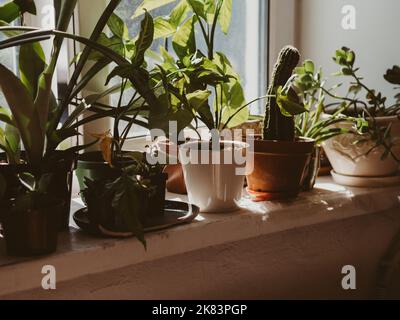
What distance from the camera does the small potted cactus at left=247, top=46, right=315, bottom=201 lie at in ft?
3.65

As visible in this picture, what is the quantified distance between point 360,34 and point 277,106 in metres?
0.42

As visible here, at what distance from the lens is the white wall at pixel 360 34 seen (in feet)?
4.50

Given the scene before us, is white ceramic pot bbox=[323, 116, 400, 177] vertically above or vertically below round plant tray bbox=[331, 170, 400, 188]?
above

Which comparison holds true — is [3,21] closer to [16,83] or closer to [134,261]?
[16,83]

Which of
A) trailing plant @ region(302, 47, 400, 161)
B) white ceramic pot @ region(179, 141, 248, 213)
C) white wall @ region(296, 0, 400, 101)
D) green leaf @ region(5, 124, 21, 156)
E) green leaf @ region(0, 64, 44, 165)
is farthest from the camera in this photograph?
white wall @ region(296, 0, 400, 101)

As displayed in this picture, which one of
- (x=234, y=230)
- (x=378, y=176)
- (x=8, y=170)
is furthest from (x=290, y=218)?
(x=8, y=170)

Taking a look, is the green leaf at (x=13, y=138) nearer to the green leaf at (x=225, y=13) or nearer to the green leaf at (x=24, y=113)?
the green leaf at (x=24, y=113)

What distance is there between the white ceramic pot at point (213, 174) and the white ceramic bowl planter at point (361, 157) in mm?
294

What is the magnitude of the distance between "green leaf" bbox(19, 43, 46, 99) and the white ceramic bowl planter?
2.12 ft

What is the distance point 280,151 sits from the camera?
1.11 m

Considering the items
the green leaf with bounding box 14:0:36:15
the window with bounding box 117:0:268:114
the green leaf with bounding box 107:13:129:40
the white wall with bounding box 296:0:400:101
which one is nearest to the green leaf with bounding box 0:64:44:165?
the green leaf with bounding box 14:0:36:15

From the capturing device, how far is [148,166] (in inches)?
37.6

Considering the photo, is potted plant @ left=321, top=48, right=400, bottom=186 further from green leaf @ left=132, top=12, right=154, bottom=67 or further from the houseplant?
green leaf @ left=132, top=12, right=154, bottom=67

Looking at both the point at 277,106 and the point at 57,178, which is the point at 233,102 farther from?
the point at 57,178
